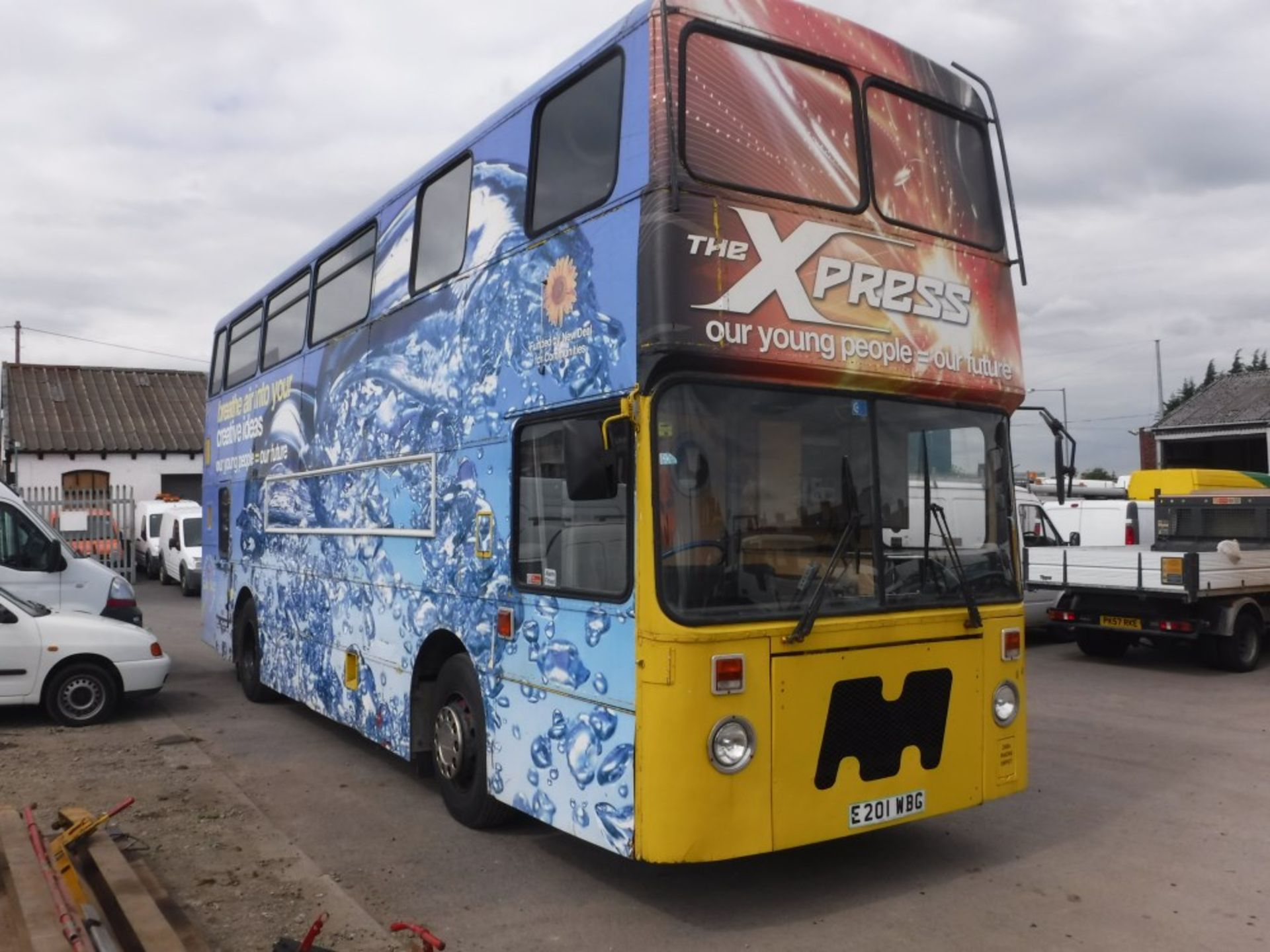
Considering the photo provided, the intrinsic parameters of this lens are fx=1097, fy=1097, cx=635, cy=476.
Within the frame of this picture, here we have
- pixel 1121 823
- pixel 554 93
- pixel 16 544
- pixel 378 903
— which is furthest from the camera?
pixel 16 544

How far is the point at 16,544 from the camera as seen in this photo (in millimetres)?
11281

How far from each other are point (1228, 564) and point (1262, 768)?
5433 millimetres

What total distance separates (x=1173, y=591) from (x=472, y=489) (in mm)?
9629

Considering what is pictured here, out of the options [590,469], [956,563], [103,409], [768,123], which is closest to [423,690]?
[590,469]

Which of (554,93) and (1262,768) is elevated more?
(554,93)

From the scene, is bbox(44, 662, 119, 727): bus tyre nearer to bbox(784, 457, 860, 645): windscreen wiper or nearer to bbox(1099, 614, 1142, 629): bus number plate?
bbox(784, 457, 860, 645): windscreen wiper

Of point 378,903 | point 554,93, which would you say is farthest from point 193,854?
point 554,93

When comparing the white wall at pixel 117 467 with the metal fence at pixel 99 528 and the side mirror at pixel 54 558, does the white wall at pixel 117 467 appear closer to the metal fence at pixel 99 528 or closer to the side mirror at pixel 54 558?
the metal fence at pixel 99 528

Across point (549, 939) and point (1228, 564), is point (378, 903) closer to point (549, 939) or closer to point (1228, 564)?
point (549, 939)

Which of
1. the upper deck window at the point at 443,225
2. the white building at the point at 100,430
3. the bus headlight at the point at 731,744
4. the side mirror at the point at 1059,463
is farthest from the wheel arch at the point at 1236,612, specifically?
the white building at the point at 100,430

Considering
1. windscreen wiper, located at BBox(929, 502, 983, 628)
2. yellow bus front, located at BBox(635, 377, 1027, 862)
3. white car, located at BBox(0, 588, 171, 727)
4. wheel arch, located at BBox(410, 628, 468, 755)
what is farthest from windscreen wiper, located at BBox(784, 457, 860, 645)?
white car, located at BBox(0, 588, 171, 727)

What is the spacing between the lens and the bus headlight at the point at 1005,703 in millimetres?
5695

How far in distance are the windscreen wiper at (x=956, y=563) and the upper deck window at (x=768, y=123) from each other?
1.57 m

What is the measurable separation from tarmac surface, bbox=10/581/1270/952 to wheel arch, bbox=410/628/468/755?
1.43 ft
